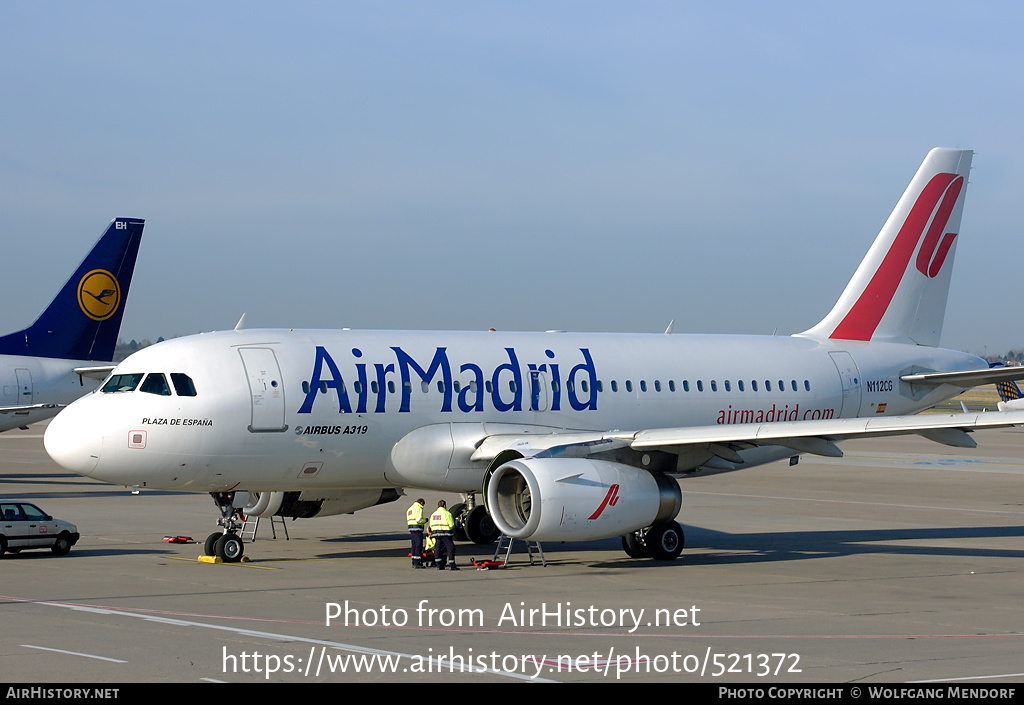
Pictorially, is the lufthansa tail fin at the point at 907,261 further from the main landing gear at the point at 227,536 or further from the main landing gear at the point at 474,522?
the main landing gear at the point at 227,536

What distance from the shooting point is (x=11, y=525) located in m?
26.5

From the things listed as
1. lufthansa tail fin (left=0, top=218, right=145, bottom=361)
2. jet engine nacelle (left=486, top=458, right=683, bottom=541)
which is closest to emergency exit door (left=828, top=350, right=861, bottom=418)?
jet engine nacelle (left=486, top=458, right=683, bottom=541)

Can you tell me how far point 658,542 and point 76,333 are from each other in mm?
30117

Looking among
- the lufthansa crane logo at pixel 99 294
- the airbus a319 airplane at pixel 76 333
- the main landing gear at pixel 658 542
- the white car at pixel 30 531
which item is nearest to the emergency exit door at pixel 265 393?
the white car at pixel 30 531

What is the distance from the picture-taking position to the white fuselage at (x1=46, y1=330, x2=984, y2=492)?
955 inches

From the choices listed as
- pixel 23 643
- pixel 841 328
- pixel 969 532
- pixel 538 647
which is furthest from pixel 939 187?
pixel 23 643

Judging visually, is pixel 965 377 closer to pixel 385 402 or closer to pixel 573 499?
pixel 573 499

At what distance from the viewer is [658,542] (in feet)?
86.3

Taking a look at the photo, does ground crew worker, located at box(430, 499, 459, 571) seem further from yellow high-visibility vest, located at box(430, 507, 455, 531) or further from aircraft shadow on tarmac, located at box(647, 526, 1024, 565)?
aircraft shadow on tarmac, located at box(647, 526, 1024, 565)

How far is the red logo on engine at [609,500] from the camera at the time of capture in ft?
80.0

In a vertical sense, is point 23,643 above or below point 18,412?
below

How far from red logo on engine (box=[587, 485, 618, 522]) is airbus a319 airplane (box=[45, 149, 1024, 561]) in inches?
1.7
